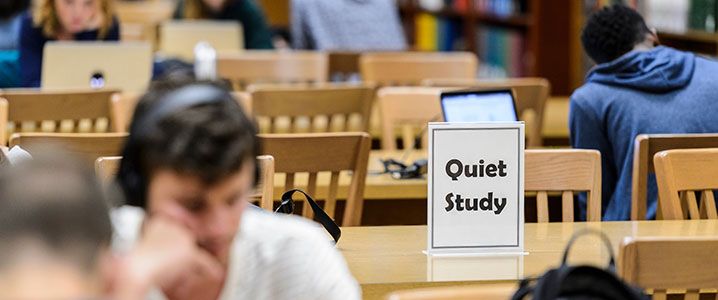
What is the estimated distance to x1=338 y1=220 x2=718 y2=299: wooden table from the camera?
2.96 metres

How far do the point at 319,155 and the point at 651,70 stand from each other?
113cm

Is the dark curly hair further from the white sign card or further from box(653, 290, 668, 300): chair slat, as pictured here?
box(653, 290, 668, 300): chair slat

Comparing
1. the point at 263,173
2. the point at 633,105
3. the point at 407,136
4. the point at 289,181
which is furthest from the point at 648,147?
the point at 407,136

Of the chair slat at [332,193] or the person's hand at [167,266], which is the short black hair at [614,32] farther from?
the person's hand at [167,266]

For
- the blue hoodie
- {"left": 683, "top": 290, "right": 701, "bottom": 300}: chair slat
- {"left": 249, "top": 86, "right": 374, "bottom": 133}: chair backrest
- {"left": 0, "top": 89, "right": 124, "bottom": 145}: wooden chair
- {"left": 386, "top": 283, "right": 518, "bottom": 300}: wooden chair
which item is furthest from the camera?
{"left": 249, "top": 86, "right": 374, "bottom": 133}: chair backrest

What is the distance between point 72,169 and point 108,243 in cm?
8

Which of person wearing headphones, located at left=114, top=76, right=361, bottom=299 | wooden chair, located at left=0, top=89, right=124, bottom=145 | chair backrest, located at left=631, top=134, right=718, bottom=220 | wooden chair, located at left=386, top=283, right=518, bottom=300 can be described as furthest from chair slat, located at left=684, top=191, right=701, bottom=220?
wooden chair, located at left=0, top=89, right=124, bottom=145

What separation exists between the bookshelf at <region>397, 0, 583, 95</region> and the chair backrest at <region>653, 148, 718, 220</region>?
4663 millimetres

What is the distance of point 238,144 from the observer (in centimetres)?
189

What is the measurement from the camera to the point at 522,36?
9047mm

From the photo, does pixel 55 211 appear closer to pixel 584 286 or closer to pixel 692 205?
pixel 584 286

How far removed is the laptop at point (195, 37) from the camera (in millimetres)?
7477

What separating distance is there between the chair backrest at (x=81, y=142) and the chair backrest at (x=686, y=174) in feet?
4.36

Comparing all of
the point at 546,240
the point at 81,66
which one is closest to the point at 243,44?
the point at 81,66
